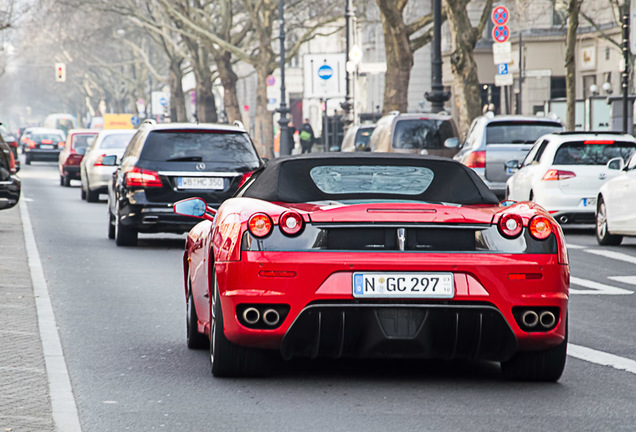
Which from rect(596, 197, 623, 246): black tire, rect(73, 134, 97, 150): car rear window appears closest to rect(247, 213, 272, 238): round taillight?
rect(596, 197, 623, 246): black tire

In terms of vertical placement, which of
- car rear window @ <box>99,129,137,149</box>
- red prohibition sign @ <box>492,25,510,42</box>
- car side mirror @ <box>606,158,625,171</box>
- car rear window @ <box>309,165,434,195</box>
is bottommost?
car rear window @ <box>99,129,137,149</box>

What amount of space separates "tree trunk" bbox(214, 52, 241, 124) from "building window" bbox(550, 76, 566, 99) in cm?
1581

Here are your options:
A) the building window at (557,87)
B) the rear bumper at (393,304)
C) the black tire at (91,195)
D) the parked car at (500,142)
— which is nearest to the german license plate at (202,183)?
the parked car at (500,142)

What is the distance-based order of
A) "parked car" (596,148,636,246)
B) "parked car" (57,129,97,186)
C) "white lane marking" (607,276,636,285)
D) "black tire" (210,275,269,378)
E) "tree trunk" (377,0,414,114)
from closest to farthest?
1. "black tire" (210,275,269,378)
2. "white lane marking" (607,276,636,285)
3. "parked car" (596,148,636,246)
4. "parked car" (57,129,97,186)
5. "tree trunk" (377,0,414,114)

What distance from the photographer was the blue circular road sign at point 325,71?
130 ft

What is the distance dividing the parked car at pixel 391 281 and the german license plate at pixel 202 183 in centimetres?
973

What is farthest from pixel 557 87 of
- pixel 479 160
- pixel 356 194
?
pixel 356 194

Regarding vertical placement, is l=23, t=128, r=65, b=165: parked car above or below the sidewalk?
below

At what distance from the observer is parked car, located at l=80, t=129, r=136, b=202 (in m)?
29.0

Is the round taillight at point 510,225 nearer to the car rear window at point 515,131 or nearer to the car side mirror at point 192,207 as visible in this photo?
the car side mirror at point 192,207

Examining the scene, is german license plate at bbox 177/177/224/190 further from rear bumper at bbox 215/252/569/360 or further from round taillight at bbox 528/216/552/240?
round taillight at bbox 528/216/552/240

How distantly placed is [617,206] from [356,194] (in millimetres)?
10351

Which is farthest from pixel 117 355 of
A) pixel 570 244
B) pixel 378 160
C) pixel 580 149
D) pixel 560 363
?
pixel 580 149

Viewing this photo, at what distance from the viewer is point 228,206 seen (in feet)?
25.5
